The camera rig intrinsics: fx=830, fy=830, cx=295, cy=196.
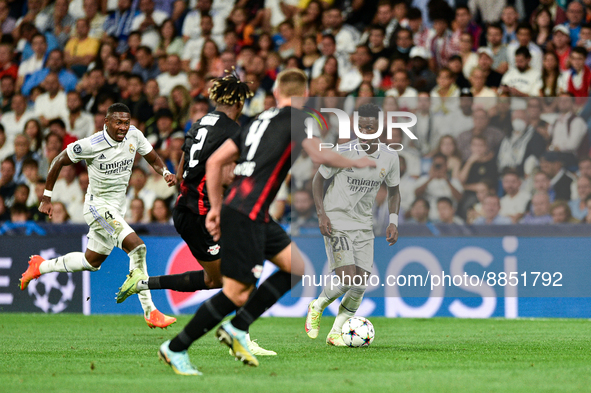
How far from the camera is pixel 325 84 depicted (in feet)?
42.6

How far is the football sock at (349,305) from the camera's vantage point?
8188 mm

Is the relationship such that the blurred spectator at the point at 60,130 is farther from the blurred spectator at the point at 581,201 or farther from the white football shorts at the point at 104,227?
the blurred spectator at the point at 581,201

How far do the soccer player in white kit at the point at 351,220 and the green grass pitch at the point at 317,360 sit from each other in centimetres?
44

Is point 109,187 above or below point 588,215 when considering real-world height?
above

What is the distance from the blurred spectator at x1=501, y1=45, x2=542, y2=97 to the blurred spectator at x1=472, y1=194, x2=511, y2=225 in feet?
6.46

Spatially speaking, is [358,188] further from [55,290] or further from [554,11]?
[554,11]

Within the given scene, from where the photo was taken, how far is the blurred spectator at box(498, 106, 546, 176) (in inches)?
446

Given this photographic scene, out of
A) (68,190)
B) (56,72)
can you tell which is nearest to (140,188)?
(68,190)

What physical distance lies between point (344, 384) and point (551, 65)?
27.1 feet

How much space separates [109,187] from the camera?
9352mm

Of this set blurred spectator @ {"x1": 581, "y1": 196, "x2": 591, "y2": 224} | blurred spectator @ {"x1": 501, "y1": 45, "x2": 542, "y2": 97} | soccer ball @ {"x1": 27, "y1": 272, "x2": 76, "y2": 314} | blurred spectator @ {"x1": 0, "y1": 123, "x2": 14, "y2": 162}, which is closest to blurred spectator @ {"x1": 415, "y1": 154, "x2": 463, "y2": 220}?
blurred spectator @ {"x1": 581, "y1": 196, "x2": 591, "y2": 224}

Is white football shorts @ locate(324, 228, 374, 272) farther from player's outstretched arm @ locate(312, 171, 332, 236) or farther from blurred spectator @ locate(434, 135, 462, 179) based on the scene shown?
blurred spectator @ locate(434, 135, 462, 179)

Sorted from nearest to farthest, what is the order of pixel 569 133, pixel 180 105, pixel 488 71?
pixel 569 133, pixel 488 71, pixel 180 105

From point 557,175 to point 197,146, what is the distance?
5.74 meters
